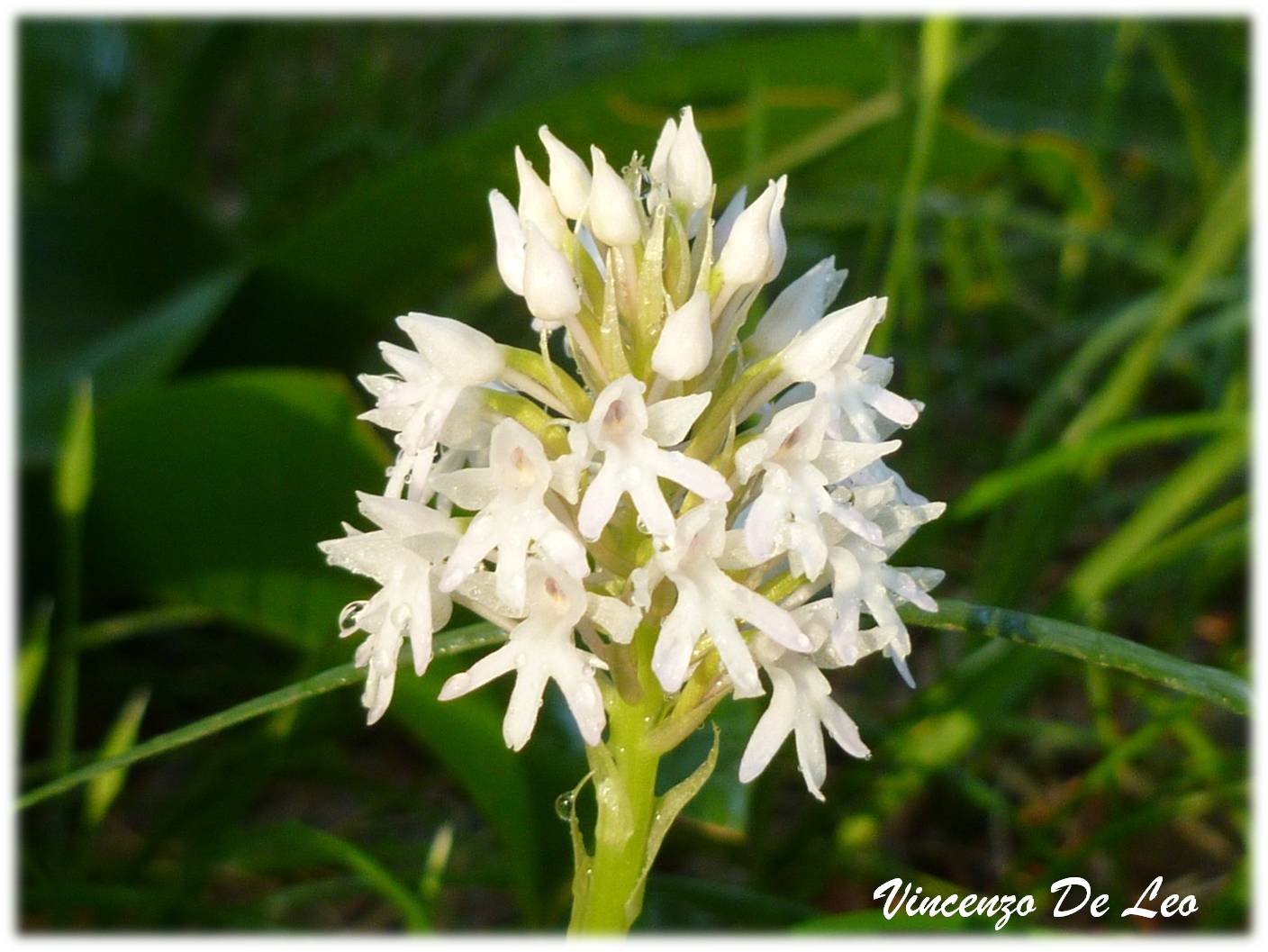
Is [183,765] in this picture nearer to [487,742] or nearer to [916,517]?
[487,742]

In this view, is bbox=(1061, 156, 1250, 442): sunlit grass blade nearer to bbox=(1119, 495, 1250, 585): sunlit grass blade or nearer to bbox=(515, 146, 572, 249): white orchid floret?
bbox=(1119, 495, 1250, 585): sunlit grass blade

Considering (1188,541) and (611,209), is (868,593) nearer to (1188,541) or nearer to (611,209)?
(611,209)

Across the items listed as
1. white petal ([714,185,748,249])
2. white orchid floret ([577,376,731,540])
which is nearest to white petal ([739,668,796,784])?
white orchid floret ([577,376,731,540])

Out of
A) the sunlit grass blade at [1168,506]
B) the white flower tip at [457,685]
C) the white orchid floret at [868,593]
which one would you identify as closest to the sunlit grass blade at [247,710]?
the white flower tip at [457,685]

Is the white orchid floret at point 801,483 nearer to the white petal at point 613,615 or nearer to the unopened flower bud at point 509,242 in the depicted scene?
the white petal at point 613,615

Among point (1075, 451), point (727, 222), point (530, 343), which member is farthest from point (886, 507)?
point (530, 343)

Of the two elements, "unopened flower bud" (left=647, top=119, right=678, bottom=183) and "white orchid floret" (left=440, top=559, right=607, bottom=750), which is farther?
"unopened flower bud" (left=647, top=119, right=678, bottom=183)

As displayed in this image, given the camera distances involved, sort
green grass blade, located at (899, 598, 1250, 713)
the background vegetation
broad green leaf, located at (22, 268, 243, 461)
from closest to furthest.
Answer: green grass blade, located at (899, 598, 1250, 713) < the background vegetation < broad green leaf, located at (22, 268, 243, 461)

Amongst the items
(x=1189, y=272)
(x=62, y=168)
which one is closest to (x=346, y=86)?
A: (x=62, y=168)
